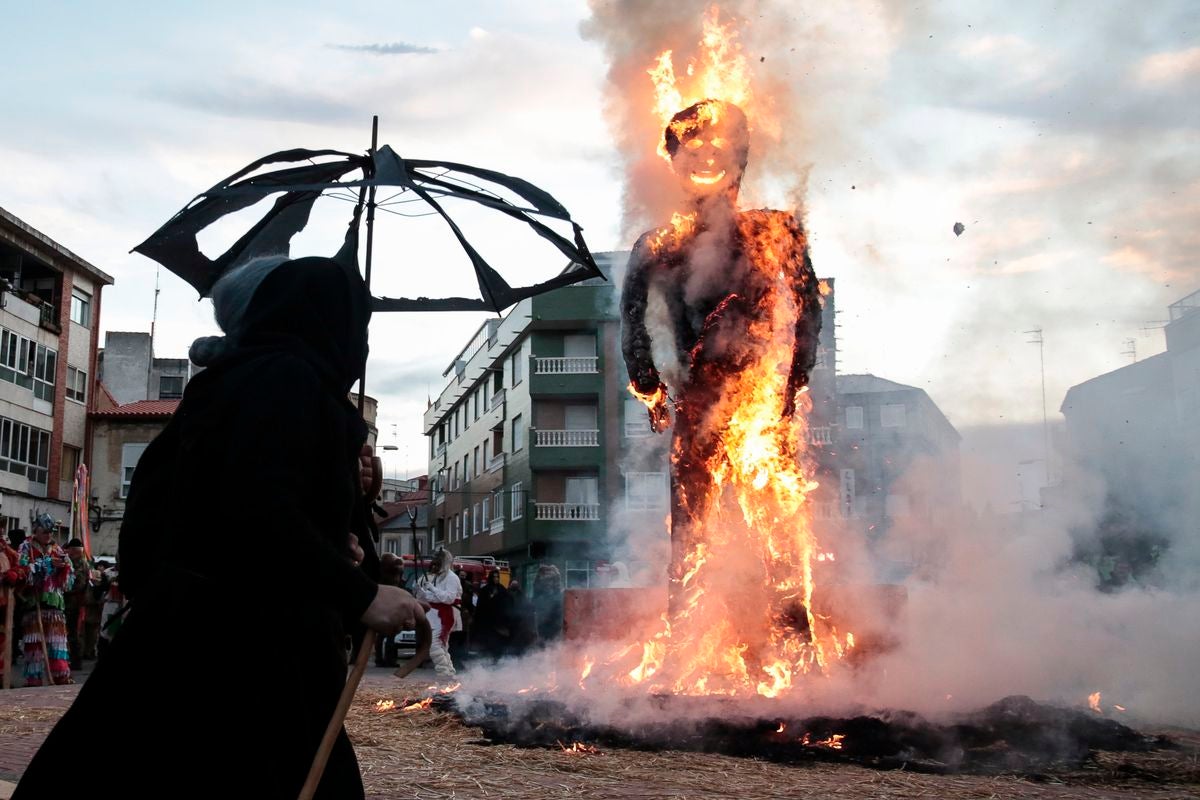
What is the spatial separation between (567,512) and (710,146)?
37.0 meters

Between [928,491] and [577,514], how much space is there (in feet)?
96.1

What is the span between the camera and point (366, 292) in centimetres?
285

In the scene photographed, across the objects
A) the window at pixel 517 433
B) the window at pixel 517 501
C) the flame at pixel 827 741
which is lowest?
the flame at pixel 827 741

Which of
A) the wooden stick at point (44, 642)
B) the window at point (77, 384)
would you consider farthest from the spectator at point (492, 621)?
the window at point (77, 384)

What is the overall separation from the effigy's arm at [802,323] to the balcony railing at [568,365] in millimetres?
37161

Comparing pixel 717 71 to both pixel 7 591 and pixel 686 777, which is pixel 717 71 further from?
pixel 7 591

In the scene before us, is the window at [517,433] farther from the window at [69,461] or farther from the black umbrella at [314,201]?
the black umbrella at [314,201]

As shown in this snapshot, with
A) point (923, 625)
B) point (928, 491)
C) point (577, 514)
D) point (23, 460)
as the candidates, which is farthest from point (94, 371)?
point (923, 625)

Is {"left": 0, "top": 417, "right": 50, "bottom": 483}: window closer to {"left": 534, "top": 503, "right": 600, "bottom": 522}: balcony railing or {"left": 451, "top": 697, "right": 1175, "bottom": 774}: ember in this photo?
{"left": 534, "top": 503, "right": 600, "bottom": 522}: balcony railing

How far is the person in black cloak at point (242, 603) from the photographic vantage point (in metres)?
2.37

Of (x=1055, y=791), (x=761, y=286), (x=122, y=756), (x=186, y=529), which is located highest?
(x=761, y=286)

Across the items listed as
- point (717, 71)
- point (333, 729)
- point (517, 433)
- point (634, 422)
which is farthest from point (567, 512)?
point (333, 729)

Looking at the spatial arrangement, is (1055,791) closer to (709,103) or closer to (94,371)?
(709,103)

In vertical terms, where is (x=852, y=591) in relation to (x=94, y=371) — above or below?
below
